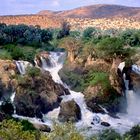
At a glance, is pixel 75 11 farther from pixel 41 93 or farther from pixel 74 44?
pixel 41 93

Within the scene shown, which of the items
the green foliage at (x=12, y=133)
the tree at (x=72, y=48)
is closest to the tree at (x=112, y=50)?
the tree at (x=72, y=48)

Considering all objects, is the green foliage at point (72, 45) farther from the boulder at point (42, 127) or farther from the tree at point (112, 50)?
the boulder at point (42, 127)

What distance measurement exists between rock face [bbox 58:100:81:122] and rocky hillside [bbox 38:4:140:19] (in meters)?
115

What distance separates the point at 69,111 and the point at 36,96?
3490 mm

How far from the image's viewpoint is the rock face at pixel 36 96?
45344mm

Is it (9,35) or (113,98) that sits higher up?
(9,35)

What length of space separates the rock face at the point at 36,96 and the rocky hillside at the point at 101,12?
11273 centimetres

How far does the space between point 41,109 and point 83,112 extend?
389 centimetres

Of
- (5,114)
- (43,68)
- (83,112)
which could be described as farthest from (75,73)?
(5,114)

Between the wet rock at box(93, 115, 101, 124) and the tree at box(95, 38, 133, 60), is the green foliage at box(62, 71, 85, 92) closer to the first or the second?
the tree at box(95, 38, 133, 60)

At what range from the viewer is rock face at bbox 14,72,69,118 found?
45344 millimetres

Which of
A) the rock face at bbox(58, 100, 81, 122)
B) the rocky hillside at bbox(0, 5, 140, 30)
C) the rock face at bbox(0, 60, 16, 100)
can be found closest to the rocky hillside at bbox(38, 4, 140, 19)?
the rocky hillside at bbox(0, 5, 140, 30)

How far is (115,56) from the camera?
2170 inches

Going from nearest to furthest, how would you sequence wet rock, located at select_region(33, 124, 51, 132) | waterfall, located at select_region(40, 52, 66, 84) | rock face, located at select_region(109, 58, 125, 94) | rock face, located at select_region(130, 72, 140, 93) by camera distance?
1. wet rock, located at select_region(33, 124, 51, 132)
2. rock face, located at select_region(109, 58, 125, 94)
3. rock face, located at select_region(130, 72, 140, 93)
4. waterfall, located at select_region(40, 52, 66, 84)
